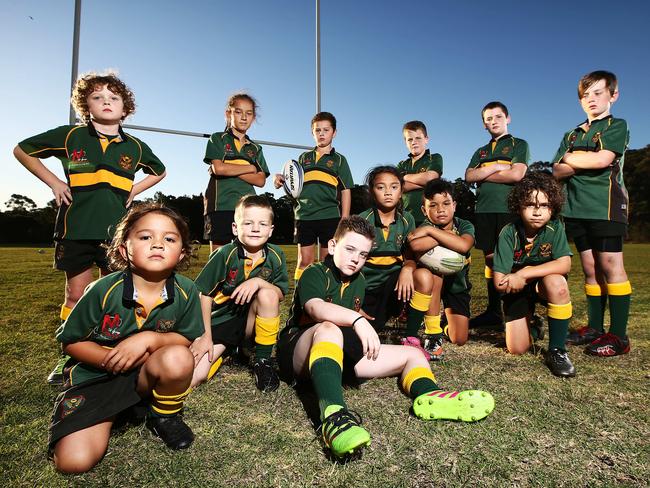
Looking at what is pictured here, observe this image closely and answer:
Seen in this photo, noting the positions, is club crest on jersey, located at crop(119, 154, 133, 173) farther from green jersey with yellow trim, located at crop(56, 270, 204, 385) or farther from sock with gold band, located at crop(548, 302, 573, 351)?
sock with gold band, located at crop(548, 302, 573, 351)

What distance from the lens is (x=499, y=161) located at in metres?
3.44

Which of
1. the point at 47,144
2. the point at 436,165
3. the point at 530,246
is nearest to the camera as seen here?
the point at 47,144

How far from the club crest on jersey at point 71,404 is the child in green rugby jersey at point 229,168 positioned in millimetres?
2046

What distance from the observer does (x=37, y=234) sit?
119 ft

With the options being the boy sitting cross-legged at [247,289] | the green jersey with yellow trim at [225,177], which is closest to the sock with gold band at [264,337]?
the boy sitting cross-legged at [247,289]

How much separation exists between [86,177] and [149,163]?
0.41 m

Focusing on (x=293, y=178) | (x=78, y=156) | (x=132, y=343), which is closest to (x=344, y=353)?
(x=132, y=343)

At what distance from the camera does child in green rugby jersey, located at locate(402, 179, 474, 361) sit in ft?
8.73

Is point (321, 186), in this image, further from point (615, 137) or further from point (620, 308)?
point (620, 308)

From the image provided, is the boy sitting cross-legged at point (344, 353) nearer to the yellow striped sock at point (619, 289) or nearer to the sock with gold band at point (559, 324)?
the sock with gold band at point (559, 324)

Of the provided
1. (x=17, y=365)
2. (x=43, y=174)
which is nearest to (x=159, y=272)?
(x=43, y=174)

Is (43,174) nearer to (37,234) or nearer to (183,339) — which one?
(183,339)

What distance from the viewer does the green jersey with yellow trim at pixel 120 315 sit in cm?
146

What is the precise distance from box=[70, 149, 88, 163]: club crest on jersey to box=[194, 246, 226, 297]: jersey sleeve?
1017 mm
